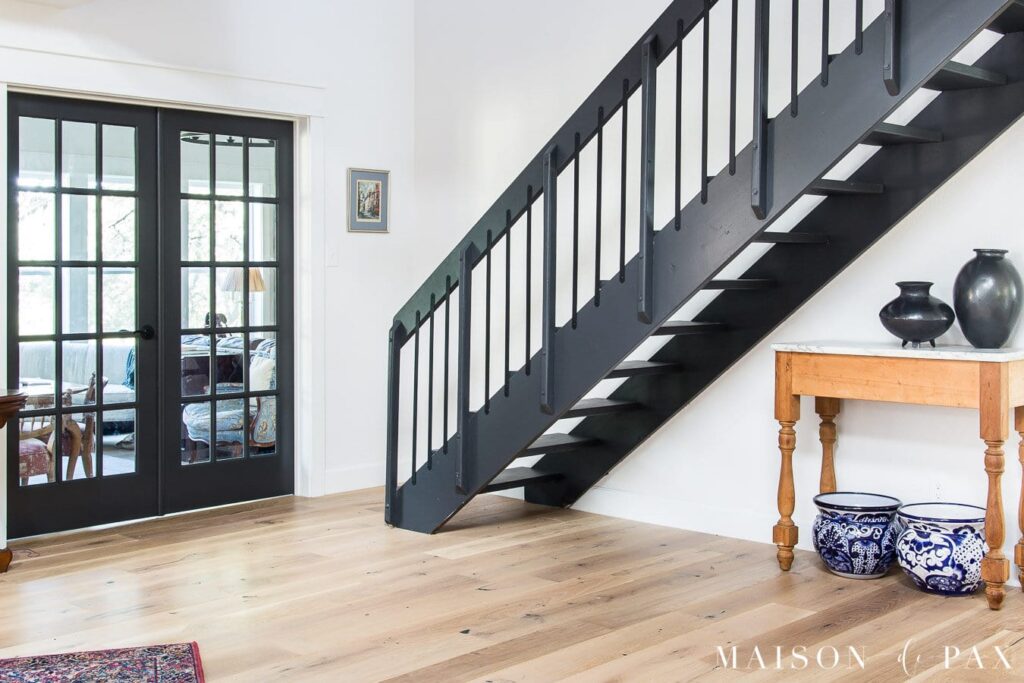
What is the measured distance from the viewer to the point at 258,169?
5.46 metres

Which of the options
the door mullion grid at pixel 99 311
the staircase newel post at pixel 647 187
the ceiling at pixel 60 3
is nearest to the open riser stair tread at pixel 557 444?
the staircase newel post at pixel 647 187

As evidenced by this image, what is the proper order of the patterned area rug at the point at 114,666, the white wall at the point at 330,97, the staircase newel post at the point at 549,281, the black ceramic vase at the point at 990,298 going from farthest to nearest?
the white wall at the point at 330,97
the staircase newel post at the point at 549,281
the black ceramic vase at the point at 990,298
the patterned area rug at the point at 114,666

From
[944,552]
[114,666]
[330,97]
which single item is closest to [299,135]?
[330,97]

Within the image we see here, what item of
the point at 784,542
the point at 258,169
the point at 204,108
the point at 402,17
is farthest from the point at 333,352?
the point at 784,542

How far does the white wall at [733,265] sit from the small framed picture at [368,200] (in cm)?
22

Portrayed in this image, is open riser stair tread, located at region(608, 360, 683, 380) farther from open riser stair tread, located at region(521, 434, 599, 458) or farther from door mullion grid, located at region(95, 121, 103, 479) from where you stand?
door mullion grid, located at region(95, 121, 103, 479)

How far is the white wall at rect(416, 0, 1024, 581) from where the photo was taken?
12.9 feet

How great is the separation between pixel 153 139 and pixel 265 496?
73.2 inches

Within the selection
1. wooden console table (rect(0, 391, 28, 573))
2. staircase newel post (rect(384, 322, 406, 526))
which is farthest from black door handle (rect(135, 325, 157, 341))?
staircase newel post (rect(384, 322, 406, 526))

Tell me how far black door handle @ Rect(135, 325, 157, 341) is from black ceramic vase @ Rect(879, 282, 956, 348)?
325 cm

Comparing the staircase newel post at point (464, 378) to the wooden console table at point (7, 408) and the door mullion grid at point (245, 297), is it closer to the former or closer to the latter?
the door mullion grid at point (245, 297)

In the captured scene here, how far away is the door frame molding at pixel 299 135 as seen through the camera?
15.7 ft

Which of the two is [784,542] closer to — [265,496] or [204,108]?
[265,496]

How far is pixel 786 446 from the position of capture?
404 cm
